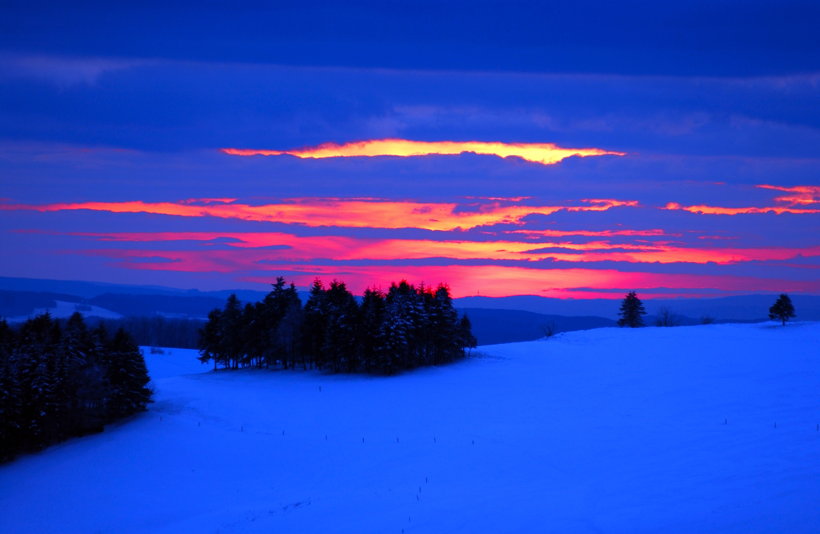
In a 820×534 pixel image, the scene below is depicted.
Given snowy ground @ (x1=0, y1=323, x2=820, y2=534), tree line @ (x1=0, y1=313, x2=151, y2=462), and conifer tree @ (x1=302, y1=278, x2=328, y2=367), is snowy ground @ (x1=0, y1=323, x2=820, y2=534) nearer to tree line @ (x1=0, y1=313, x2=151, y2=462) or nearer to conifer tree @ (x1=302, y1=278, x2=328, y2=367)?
tree line @ (x1=0, y1=313, x2=151, y2=462)

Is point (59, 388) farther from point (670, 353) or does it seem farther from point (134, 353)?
point (670, 353)

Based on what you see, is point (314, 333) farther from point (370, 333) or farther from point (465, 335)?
point (465, 335)

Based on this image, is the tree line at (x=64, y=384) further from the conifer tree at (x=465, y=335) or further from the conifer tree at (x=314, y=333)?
the conifer tree at (x=465, y=335)

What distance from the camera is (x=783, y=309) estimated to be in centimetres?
7944

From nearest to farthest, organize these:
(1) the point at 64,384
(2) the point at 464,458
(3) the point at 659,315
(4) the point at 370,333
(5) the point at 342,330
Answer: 1. (2) the point at 464,458
2. (1) the point at 64,384
3. (4) the point at 370,333
4. (5) the point at 342,330
5. (3) the point at 659,315

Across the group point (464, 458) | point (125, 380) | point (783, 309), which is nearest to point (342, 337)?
point (125, 380)

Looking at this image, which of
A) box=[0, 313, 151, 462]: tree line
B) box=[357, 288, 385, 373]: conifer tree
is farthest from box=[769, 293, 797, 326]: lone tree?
box=[0, 313, 151, 462]: tree line

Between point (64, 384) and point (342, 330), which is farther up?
point (342, 330)

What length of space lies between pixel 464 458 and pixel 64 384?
2699 cm

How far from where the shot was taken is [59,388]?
40.2 m

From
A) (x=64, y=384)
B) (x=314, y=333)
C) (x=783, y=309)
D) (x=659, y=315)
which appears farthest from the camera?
(x=659, y=315)

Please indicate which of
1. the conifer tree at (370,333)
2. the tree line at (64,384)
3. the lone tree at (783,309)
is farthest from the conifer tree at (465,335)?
the lone tree at (783,309)

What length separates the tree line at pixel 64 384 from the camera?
38125 millimetres

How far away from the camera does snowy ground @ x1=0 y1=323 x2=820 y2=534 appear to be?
75.6ft
